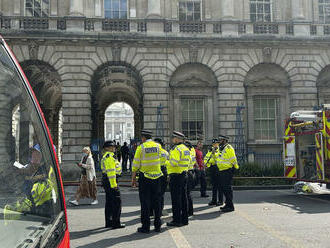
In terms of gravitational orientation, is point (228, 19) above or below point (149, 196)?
above

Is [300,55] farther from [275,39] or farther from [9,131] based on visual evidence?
[9,131]

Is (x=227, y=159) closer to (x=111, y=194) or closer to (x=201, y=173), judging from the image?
(x=201, y=173)

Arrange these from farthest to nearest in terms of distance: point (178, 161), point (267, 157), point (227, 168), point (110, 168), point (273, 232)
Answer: point (267, 157) → point (227, 168) → point (178, 161) → point (110, 168) → point (273, 232)

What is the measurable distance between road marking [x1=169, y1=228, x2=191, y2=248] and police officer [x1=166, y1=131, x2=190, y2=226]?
368 millimetres

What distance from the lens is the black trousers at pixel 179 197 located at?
23.3ft

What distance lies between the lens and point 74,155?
18.2 metres

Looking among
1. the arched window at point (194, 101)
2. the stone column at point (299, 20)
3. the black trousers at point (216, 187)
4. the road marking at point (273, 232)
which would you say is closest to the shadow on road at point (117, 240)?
the road marking at point (273, 232)

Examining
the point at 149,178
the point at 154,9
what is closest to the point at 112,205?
the point at 149,178

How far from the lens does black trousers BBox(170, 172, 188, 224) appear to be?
7102mm

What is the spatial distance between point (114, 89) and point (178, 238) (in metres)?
24.3

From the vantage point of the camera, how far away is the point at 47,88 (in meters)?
25.2

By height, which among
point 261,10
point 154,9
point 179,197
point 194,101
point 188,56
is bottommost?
point 179,197

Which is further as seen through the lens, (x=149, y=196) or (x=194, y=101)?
(x=194, y=101)

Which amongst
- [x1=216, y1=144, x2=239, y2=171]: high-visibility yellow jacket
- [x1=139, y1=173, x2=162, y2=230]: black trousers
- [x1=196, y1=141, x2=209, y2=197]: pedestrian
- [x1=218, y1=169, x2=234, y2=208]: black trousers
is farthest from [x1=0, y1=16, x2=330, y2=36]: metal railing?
[x1=139, y1=173, x2=162, y2=230]: black trousers
